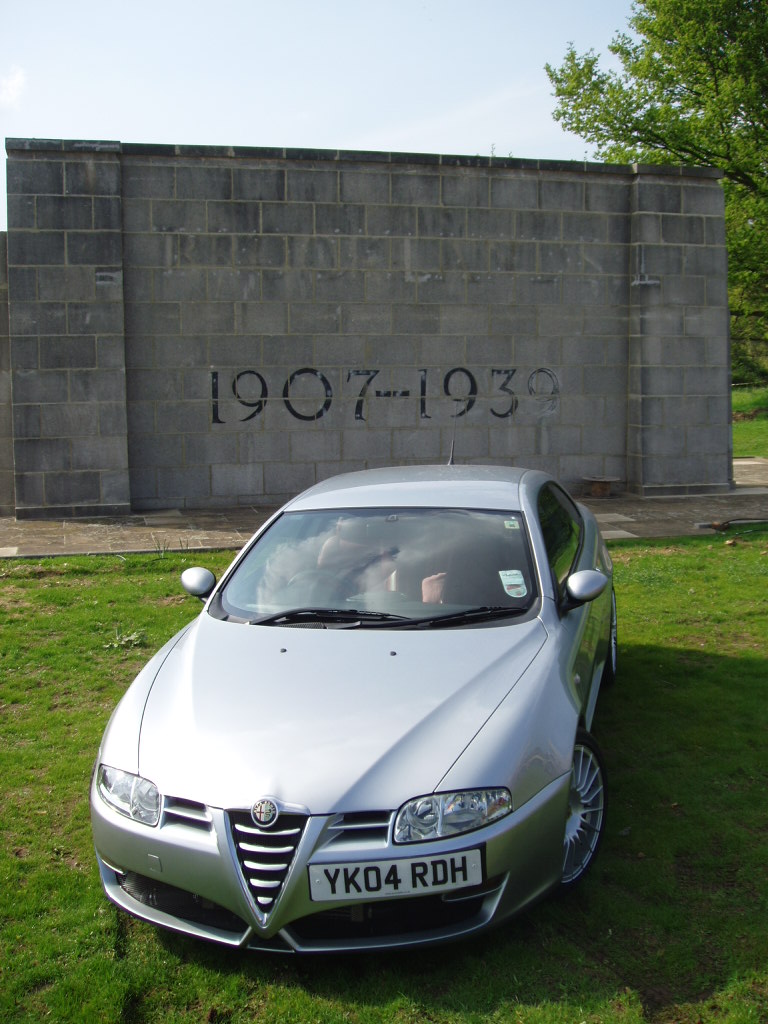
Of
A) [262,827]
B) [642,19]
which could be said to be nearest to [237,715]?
[262,827]

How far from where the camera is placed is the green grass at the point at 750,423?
2047 cm

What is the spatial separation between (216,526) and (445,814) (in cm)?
823

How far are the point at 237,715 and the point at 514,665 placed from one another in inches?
39.8

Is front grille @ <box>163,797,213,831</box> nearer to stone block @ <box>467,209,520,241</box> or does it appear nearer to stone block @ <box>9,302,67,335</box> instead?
stone block @ <box>9,302,67,335</box>

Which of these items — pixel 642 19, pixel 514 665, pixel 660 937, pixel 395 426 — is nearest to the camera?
pixel 660 937

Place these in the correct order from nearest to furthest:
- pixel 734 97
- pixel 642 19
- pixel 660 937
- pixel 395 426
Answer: pixel 660 937
pixel 395 426
pixel 734 97
pixel 642 19

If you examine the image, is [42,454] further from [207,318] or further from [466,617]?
[466,617]

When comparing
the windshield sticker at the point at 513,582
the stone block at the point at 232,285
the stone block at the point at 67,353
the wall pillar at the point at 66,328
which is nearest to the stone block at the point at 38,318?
the wall pillar at the point at 66,328

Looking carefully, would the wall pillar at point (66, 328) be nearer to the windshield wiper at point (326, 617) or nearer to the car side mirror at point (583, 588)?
the windshield wiper at point (326, 617)

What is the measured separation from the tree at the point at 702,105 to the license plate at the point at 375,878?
21.1 m

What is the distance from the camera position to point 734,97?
71.1ft

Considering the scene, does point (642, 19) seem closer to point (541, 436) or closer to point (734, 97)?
point (734, 97)

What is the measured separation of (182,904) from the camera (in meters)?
3.15

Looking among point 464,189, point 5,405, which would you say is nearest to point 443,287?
point 464,189
